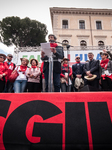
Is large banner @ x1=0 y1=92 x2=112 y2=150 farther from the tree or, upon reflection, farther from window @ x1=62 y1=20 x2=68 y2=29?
the tree

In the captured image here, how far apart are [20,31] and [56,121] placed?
21.2 m

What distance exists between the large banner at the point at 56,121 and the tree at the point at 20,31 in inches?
797

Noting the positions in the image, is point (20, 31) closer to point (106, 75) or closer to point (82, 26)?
point (82, 26)

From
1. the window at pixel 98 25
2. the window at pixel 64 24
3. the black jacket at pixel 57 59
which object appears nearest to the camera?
the black jacket at pixel 57 59

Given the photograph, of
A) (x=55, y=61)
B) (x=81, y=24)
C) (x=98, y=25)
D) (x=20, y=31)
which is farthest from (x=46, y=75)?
(x=20, y=31)

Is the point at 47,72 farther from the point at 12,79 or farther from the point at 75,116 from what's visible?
the point at 75,116

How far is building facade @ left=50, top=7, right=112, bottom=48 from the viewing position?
14.9 m

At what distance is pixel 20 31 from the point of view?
1948cm

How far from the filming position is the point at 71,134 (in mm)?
1165

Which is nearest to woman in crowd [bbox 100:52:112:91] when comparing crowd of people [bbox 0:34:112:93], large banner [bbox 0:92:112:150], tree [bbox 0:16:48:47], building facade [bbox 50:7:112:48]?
crowd of people [bbox 0:34:112:93]

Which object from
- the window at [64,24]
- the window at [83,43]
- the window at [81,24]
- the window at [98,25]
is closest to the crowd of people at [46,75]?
the window at [83,43]

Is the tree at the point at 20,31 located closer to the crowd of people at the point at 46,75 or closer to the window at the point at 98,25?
the window at the point at 98,25

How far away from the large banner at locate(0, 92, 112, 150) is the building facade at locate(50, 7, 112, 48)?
1413 cm

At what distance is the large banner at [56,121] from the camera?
1.12 metres
